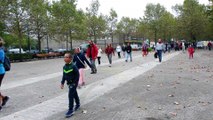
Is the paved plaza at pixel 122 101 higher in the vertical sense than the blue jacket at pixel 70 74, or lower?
lower

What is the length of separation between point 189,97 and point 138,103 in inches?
61.7

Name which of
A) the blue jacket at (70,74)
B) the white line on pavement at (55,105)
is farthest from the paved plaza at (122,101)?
the blue jacket at (70,74)

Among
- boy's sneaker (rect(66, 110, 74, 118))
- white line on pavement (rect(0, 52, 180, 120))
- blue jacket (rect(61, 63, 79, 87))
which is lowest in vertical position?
white line on pavement (rect(0, 52, 180, 120))

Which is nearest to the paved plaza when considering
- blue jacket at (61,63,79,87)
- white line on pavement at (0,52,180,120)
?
white line on pavement at (0,52,180,120)

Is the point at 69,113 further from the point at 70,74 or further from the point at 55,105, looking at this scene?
the point at 55,105

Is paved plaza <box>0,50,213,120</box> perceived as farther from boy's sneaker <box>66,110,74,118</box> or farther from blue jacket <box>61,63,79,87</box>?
blue jacket <box>61,63,79,87</box>

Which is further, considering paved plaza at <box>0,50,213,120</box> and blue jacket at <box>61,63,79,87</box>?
blue jacket at <box>61,63,79,87</box>

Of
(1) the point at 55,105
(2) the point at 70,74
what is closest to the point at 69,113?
(2) the point at 70,74

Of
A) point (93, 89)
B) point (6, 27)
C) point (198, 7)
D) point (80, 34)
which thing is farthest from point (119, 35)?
point (93, 89)

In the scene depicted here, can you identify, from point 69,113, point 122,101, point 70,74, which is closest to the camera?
point 69,113

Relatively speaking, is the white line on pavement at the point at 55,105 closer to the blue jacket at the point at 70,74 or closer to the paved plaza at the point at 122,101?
the paved plaza at the point at 122,101

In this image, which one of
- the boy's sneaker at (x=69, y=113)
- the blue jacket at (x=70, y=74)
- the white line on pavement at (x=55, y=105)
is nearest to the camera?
the boy's sneaker at (x=69, y=113)

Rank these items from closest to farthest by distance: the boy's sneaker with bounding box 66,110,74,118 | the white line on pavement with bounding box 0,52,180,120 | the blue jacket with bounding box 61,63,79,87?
the boy's sneaker with bounding box 66,110,74,118 < the white line on pavement with bounding box 0,52,180,120 < the blue jacket with bounding box 61,63,79,87

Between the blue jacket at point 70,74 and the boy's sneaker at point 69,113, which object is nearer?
the boy's sneaker at point 69,113
